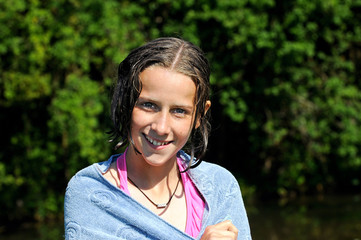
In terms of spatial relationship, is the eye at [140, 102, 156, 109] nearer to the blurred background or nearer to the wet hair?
the wet hair

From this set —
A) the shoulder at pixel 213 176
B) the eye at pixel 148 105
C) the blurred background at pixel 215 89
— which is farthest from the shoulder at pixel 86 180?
the blurred background at pixel 215 89

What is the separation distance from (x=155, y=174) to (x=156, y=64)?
16.2 inches

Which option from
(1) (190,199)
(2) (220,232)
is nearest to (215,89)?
(1) (190,199)

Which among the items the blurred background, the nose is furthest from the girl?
the blurred background

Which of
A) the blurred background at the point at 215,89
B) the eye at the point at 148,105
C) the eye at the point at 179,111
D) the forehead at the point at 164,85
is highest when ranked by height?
the forehead at the point at 164,85

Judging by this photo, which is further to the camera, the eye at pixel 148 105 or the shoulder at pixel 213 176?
the shoulder at pixel 213 176

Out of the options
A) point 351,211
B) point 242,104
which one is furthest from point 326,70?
point 351,211

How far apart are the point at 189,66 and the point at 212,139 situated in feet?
31.0

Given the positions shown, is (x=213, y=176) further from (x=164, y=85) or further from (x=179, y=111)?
(x=164, y=85)

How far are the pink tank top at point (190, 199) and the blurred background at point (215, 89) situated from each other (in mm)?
6340

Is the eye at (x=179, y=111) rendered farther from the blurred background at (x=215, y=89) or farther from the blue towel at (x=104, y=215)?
the blurred background at (x=215, y=89)

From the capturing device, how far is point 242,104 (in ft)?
31.6

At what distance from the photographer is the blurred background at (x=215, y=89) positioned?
8.69 meters

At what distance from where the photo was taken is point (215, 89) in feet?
30.3
